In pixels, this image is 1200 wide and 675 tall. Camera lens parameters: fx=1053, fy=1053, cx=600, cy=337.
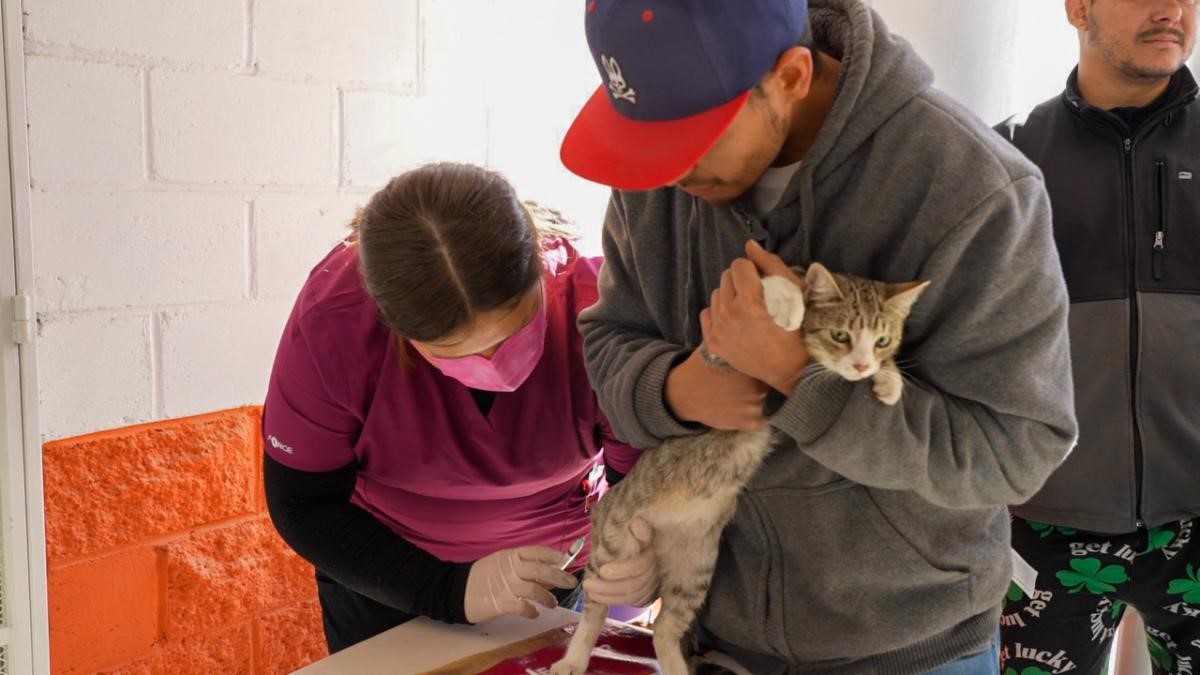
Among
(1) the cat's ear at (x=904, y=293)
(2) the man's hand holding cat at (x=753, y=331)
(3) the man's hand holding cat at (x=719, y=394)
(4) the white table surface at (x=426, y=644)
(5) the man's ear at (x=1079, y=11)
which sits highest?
(5) the man's ear at (x=1079, y=11)

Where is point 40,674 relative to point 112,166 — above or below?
below

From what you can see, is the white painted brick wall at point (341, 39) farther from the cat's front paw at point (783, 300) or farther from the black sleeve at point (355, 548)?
the cat's front paw at point (783, 300)

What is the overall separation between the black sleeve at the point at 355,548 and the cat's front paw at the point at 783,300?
0.68 m

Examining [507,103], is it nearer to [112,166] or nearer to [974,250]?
[112,166]

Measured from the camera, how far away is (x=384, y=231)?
1.36m

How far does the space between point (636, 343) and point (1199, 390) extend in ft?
4.27

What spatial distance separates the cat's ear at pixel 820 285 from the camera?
1040mm

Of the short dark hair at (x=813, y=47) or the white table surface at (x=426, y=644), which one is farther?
the white table surface at (x=426, y=644)

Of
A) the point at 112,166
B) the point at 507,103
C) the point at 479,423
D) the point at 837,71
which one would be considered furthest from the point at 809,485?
the point at 507,103

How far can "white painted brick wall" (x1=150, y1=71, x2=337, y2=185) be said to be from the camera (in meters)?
2.13

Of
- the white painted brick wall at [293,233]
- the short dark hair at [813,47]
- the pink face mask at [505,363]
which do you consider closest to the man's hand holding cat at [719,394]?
the short dark hair at [813,47]

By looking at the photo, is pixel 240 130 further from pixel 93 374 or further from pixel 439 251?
pixel 439 251

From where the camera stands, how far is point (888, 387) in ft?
3.27

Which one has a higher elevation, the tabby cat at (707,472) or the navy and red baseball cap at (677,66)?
the navy and red baseball cap at (677,66)
